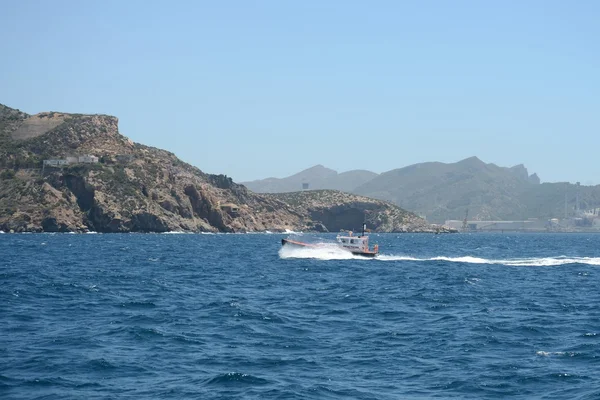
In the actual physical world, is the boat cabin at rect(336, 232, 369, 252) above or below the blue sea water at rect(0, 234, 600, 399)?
above

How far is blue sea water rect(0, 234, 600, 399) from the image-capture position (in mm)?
29109

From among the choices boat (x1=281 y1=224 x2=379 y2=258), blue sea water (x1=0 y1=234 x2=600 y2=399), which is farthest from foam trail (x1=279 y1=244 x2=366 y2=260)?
blue sea water (x1=0 y1=234 x2=600 y2=399)

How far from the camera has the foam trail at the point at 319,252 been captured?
343ft

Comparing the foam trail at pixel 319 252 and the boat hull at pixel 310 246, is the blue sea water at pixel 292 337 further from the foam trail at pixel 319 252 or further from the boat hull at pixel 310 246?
the boat hull at pixel 310 246

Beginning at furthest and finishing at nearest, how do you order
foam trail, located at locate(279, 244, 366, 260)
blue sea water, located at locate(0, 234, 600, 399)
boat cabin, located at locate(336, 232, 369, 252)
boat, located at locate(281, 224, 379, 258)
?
boat cabin, located at locate(336, 232, 369, 252) → boat, located at locate(281, 224, 379, 258) → foam trail, located at locate(279, 244, 366, 260) → blue sea water, located at locate(0, 234, 600, 399)

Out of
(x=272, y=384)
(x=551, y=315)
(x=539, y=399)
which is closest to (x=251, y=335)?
(x=272, y=384)

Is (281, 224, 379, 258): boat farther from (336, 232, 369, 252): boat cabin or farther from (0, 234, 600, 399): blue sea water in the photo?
(0, 234, 600, 399): blue sea water

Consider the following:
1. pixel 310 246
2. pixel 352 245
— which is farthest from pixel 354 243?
pixel 310 246

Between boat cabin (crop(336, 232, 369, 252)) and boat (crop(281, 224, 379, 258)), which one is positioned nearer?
boat (crop(281, 224, 379, 258))

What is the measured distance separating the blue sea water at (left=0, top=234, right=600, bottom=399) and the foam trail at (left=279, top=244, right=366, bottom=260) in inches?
1271

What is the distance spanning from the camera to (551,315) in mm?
47438

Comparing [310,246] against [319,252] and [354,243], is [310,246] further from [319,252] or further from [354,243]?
[354,243]

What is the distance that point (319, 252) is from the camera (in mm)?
104750

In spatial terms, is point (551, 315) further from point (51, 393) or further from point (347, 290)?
point (51, 393)
